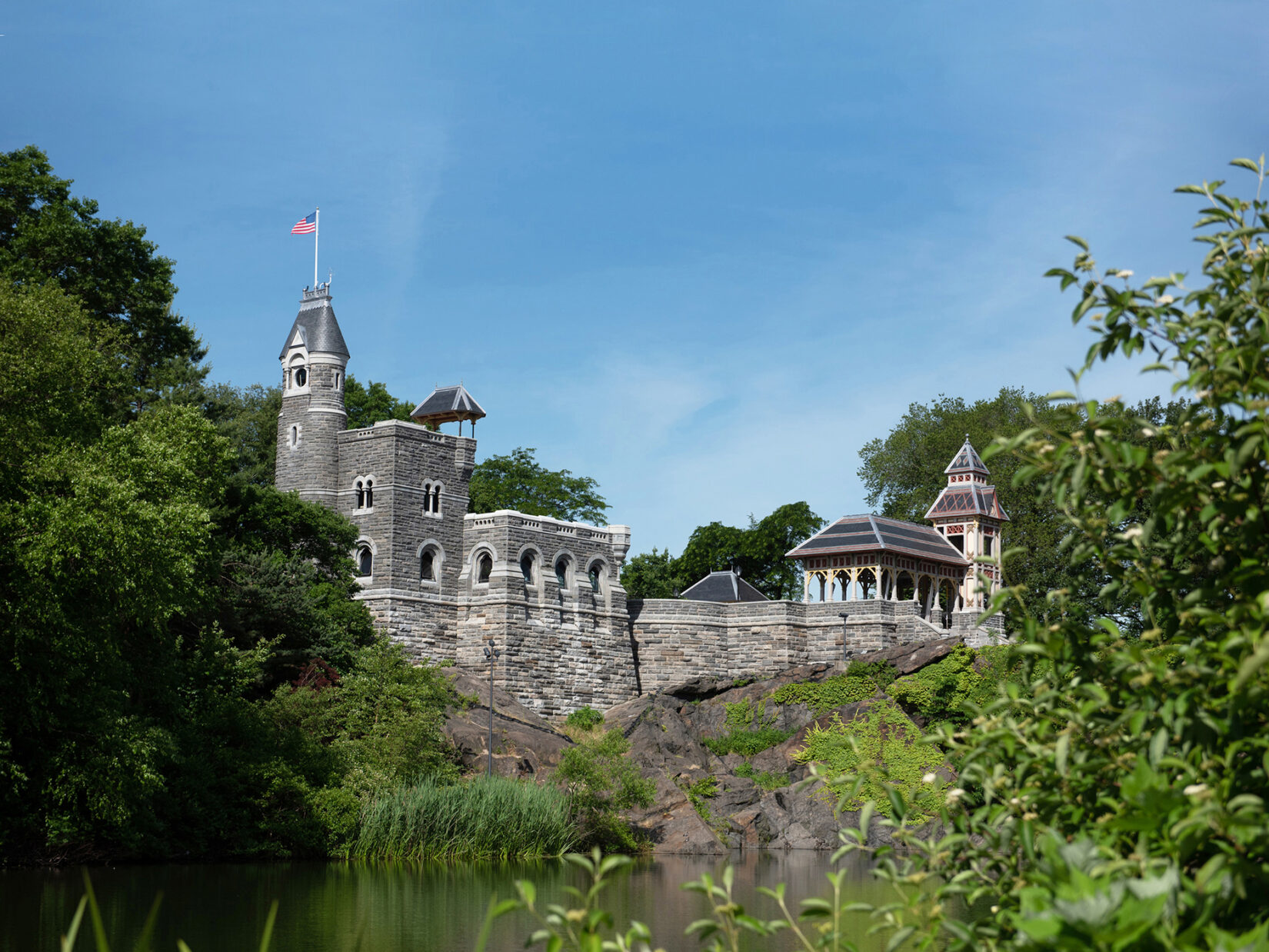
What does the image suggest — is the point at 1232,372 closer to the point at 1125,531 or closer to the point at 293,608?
the point at 1125,531

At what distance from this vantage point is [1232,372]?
15.0 ft

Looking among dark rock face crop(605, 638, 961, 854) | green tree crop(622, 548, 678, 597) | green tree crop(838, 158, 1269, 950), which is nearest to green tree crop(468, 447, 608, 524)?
green tree crop(622, 548, 678, 597)

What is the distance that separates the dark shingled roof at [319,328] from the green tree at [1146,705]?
38.4 metres

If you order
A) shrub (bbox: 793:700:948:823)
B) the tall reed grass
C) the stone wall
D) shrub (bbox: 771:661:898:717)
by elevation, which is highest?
the stone wall

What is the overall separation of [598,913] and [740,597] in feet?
149

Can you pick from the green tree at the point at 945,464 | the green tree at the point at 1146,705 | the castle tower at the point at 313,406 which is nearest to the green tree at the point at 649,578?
the green tree at the point at 945,464

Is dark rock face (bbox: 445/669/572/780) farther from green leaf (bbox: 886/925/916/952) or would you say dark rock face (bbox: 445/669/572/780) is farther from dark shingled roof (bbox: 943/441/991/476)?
green leaf (bbox: 886/925/916/952)

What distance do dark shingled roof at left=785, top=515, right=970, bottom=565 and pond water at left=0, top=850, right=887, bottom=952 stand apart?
2003cm

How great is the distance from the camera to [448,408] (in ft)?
152

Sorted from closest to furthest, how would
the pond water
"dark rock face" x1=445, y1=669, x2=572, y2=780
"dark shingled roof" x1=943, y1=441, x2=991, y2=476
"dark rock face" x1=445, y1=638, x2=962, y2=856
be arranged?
the pond water < "dark rock face" x1=445, y1=669, x2=572, y2=780 < "dark rock face" x1=445, y1=638, x2=962, y2=856 < "dark shingled roof" x1=943, y1=441, x2=991, y2=476

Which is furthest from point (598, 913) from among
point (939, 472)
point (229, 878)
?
point (939, 472)

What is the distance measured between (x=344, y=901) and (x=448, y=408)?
28930 mm

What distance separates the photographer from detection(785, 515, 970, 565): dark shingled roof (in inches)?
1816

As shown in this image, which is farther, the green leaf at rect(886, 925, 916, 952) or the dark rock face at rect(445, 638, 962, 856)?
the dark rock face at rect(445, 638, 962, 856)
